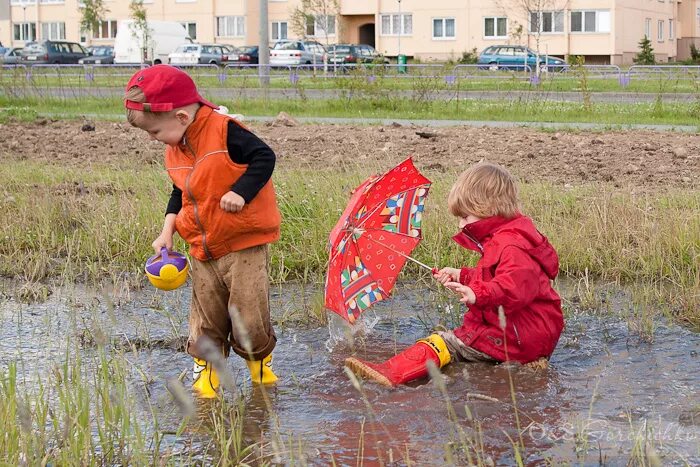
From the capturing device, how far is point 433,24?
5809cm

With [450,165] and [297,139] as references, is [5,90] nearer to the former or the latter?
[297,139]

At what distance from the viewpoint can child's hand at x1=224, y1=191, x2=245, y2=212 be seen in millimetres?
4336

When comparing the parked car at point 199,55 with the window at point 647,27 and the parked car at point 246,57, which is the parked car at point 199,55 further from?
the window at point 647,27

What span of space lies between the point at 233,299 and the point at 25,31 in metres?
70.9

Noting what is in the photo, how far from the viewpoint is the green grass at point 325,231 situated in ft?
22.3

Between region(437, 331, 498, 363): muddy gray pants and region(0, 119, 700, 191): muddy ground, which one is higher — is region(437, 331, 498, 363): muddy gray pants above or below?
below

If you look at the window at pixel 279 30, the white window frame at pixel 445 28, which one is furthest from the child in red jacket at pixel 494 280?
the window at pixel 279 30

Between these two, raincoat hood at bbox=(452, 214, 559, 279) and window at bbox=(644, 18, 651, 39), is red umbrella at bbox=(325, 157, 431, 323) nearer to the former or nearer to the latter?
raincoat hood at bbox=(452, 214, 559, 279)

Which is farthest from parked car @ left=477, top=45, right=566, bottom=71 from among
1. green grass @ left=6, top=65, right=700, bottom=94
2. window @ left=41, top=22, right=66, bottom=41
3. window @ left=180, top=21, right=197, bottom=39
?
window @ left=41, top=22, right=66, bottom=41

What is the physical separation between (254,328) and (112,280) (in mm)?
2662

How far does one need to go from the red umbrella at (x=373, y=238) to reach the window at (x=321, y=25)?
144ft

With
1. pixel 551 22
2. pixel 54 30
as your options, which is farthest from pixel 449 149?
pixel 54 30

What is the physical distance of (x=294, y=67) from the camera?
26.8 m

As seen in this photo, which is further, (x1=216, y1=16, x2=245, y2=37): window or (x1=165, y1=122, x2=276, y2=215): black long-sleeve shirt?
(x1=216, y1=16, x2=245, y2=37): window
